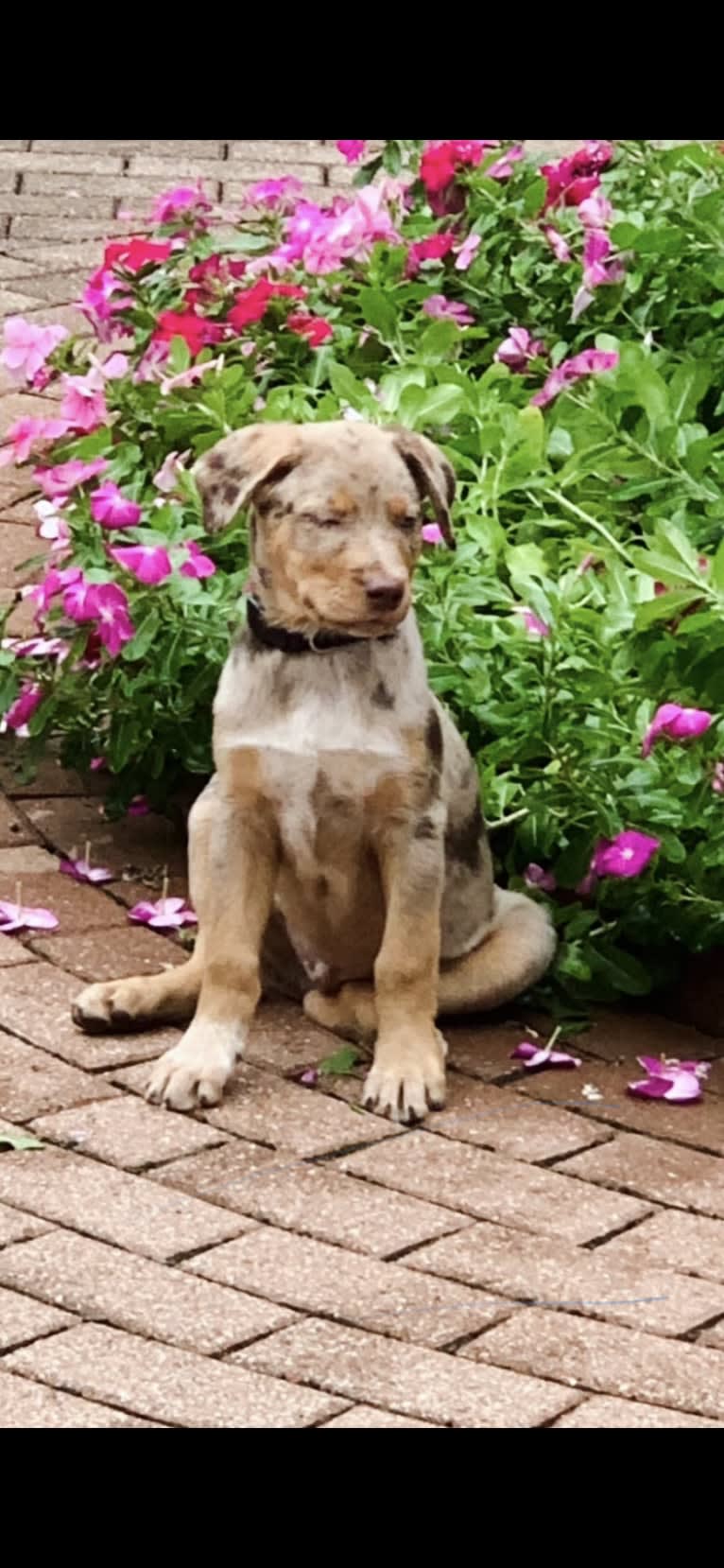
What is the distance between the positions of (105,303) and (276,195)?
83 cm

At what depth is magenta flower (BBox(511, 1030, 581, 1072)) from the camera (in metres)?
4.30

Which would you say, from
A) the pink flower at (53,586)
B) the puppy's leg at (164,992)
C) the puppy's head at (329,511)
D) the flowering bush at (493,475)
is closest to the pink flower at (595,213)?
the flowering bush at (493,475)

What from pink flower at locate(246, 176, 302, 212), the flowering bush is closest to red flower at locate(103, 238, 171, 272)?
the flowering bush

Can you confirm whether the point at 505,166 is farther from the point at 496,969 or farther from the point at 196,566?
the point at 496,969

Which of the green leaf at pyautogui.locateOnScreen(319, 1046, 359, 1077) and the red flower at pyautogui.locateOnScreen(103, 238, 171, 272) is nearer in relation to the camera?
the green leaf at pyautogui.locateOnScreen(319, 1046, 359, 1077)

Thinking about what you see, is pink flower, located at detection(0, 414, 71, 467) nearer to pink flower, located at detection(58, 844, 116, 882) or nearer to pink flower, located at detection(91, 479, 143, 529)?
pink flower, located at detection(91, 479, 143, 529)

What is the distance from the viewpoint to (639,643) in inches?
163

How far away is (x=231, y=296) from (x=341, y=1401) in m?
3.74

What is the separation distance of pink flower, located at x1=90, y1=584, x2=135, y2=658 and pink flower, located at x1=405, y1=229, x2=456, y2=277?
188cm

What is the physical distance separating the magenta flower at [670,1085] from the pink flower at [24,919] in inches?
45.6

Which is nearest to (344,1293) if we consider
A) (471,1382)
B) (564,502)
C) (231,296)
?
(471,1382)

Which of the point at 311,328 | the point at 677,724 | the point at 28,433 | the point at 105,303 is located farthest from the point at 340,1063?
the point at 105,303

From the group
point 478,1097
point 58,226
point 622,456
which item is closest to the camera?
point 478,1097

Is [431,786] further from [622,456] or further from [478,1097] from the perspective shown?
[622,456]
